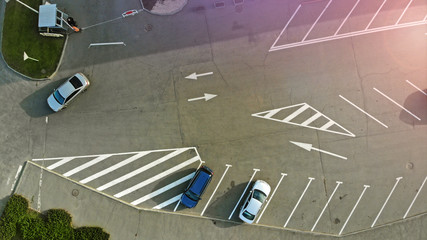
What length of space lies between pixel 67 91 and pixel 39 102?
316 cm

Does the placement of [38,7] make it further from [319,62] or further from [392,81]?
[392,81]

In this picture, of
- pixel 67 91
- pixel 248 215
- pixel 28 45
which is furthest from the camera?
pixel 28 45

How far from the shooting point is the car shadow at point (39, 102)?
20.0 meters

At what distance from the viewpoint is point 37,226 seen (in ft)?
61.7

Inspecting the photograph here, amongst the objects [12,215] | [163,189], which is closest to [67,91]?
[12,215]

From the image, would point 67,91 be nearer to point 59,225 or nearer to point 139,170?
point 139,170

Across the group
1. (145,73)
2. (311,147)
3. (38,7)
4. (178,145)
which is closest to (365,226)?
(311,147)

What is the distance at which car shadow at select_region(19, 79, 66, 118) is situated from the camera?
2000 cm

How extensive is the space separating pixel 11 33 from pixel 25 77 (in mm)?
3869

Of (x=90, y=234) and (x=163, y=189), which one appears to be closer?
(x=90, y=234)

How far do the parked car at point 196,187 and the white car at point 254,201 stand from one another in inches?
132

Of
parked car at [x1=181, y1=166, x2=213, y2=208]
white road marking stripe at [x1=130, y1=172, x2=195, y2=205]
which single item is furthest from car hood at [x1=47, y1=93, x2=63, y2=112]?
parked car at [x1=181, y1=166, x2=213, y2=208]

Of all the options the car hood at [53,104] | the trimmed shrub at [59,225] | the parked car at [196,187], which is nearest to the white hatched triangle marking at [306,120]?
the parked car at [196,187]

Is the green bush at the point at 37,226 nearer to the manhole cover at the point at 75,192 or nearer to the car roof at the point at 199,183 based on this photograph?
the manhole cover at the point at 75,192
